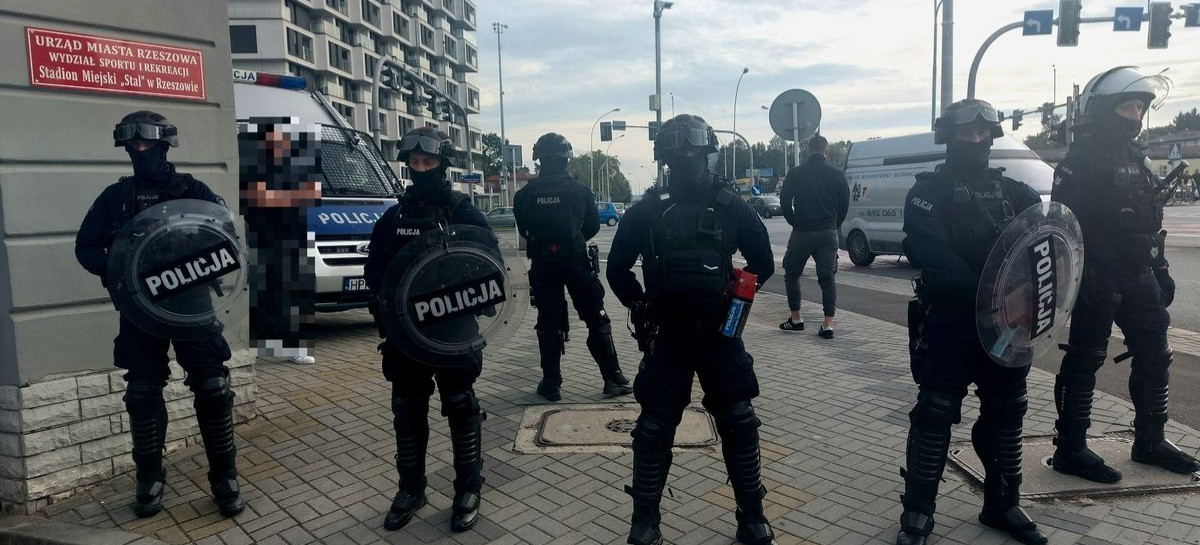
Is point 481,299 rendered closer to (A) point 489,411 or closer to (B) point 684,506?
(B) point 684,506

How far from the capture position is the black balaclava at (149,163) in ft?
12.3

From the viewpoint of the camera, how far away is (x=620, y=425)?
5.20 metres

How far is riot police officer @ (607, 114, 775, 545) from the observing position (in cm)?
338

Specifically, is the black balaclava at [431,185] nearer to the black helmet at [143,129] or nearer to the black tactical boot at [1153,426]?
the black helmet at [143,129]

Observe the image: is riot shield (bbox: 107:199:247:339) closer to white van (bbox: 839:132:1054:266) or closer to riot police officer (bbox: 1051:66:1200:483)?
riot police officer (bbox: 1051:66:1200:483)

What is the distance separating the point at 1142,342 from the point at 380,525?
3.99 m

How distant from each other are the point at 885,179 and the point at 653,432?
1358 cm

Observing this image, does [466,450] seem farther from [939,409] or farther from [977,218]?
[977,218]

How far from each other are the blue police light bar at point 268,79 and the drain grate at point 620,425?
5.37 meters

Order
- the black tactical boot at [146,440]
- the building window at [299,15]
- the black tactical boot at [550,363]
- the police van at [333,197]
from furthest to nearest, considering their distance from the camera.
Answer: the building window at [299,15], the police van at [333,197], the black tactical boot at [550,363], the black tactical boot at [146,440]

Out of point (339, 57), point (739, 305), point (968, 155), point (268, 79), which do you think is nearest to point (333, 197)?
point (268, 79)

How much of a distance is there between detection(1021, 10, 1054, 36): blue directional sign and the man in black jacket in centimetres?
1350

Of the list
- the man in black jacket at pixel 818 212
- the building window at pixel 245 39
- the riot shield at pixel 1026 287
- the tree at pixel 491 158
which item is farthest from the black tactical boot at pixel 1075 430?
the tree at pixel 491 158

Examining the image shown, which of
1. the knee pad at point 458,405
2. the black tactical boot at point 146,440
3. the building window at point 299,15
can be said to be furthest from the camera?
the building window at point 299,15
